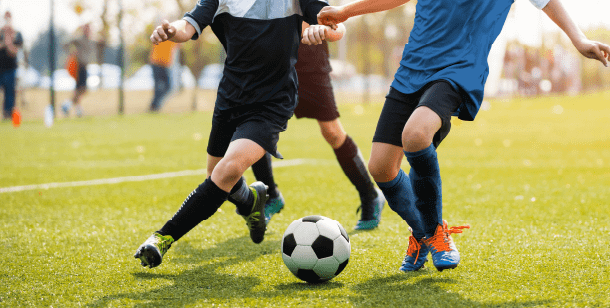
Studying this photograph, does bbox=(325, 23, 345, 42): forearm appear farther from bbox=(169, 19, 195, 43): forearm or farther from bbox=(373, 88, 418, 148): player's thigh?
bbox=(169, 19, 195, 43): forearm

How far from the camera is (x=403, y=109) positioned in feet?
9.94

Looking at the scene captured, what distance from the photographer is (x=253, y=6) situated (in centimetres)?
340

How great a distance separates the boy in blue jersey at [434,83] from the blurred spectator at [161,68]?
1589 cm

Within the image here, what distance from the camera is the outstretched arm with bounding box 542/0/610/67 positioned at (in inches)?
116

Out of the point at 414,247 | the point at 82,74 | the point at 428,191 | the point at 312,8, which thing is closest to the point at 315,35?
the point at 312,8

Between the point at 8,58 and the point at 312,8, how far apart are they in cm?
1327

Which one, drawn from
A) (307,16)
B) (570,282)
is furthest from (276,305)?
(307,16)

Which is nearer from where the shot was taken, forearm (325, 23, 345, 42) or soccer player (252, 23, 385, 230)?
forearm (325, 23, 345, 42)

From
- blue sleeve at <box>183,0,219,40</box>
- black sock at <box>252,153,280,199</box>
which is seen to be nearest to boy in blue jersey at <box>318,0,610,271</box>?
blue sleeve at <box>183,0,219,40</box>

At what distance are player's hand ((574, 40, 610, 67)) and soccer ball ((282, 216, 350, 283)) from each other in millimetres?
1442

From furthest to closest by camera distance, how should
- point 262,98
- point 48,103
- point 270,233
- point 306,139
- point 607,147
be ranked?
point 48,103 < point 306,139 < point 607,147 < point 270,233 < point 262,98

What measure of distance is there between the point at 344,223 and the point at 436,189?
146cm

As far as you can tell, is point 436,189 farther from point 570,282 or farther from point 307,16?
point 307,16

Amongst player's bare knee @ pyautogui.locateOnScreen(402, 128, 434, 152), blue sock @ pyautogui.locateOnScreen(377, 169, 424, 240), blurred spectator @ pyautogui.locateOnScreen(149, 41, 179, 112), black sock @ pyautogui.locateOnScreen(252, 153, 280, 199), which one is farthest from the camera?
blurred spectator @ pyautogui.locateOnScreen(149, 41, 179, 112)
